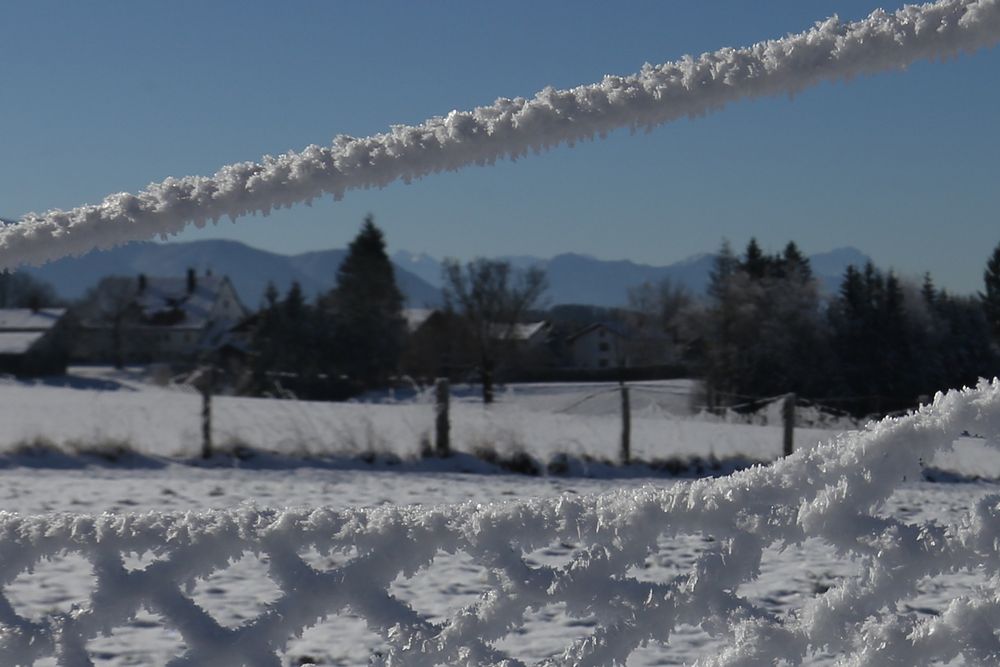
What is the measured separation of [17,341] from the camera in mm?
31422

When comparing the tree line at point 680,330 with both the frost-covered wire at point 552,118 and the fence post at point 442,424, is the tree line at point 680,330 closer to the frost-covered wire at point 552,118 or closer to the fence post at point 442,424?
the fence post at point 442,424

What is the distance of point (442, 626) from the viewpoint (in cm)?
92

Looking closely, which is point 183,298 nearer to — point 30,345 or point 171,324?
point 171,324

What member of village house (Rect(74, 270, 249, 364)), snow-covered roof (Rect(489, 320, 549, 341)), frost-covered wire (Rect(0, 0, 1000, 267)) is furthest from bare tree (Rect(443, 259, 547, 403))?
frost-covered wire (Rect(0, 0, 1000, 267))

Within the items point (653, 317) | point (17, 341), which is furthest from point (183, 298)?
point (653, 317)

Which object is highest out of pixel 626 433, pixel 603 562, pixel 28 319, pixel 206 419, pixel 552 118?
pixel 28 319

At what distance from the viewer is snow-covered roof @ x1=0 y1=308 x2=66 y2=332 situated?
3194cm

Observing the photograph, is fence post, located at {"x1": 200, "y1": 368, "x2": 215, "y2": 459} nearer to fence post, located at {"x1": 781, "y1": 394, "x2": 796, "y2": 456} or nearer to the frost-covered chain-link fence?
fence post, located at {"x1": 781, "y1": 394, "x2": 796, "y2": 456}

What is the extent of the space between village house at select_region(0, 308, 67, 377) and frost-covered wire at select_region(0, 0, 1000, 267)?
31.6 metres

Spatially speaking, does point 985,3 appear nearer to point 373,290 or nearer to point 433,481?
point 433,481

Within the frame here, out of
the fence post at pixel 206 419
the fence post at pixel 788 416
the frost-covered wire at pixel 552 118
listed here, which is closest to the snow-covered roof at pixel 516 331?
the fence post at pixel 788 416

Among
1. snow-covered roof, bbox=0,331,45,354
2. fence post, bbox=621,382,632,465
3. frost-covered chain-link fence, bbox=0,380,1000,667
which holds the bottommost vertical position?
fence post, bbox=621,382,632,465

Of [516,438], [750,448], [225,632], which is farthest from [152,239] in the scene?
[750,448]

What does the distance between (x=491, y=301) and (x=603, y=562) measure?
40086 mm
